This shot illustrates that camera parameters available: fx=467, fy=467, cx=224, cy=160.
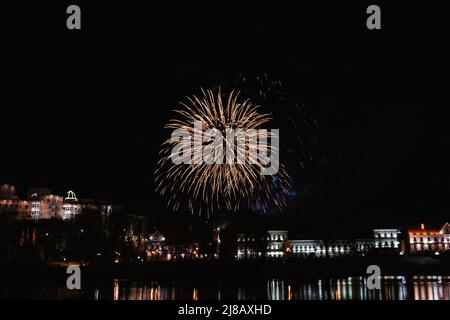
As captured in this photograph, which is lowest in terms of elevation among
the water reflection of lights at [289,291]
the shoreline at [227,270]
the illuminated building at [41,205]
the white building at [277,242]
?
the water reflection of lights at [289,291]

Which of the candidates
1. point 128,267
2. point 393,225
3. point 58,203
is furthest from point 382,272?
point 58,203

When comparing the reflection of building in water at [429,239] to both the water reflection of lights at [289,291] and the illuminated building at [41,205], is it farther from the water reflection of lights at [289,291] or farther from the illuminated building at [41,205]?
the illuminated building at [41,205]

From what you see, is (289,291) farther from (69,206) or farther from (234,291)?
(69,206)

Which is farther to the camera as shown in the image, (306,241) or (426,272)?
(306,241)

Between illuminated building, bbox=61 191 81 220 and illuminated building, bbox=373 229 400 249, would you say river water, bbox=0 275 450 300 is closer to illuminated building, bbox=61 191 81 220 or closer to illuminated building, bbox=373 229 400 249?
illuminated building, bbox=373 229 400 249

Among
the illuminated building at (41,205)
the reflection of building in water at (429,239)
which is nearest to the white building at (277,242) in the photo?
the reflection of building in water at (429,239)

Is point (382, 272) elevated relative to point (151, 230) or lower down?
lower down

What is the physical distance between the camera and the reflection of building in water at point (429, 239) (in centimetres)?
10262

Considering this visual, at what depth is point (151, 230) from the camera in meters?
85.9

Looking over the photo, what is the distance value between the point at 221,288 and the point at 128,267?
1507 cm

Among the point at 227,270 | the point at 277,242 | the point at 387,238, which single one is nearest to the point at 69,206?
the point at 277,242
